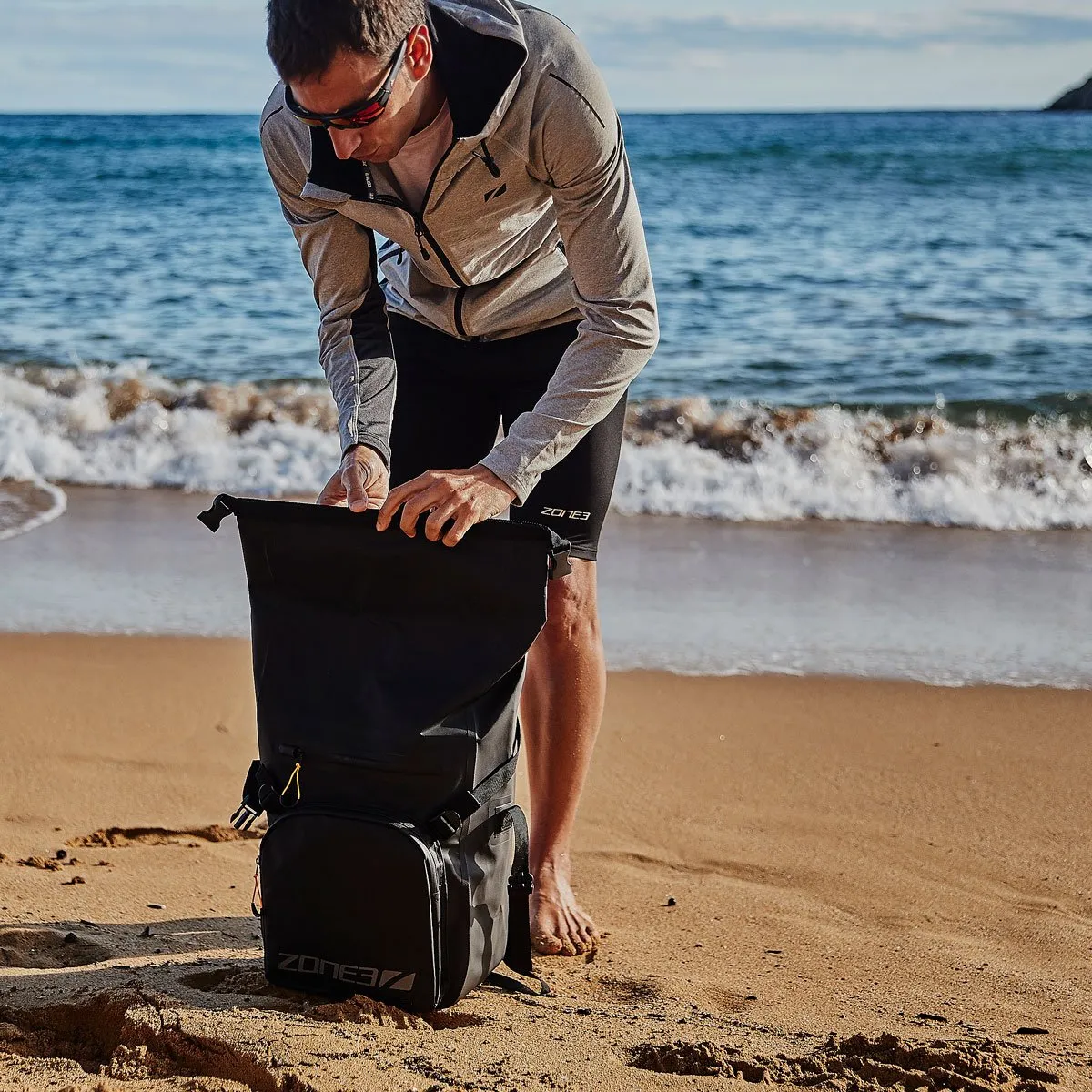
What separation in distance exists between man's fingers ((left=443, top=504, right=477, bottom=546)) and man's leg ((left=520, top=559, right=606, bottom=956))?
20.4 inches

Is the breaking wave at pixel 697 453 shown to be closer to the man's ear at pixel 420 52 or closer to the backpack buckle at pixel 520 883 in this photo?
the backpack buckle at pixel 520 883

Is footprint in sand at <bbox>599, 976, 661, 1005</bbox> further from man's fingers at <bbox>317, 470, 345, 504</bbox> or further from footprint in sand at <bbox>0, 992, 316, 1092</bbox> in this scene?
man's fingers at <bbox>317, 470, 345, 504</bbox>

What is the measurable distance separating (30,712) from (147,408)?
391 centimetres

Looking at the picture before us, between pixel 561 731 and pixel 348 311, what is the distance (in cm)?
87

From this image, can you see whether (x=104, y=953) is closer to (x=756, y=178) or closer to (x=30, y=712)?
(x=30, y=712)

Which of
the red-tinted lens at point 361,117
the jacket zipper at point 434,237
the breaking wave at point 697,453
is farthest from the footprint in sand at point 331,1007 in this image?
the breaking wave at point 697,453

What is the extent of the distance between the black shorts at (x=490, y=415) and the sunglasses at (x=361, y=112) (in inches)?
24.8

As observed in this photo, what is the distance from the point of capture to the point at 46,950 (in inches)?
88.4

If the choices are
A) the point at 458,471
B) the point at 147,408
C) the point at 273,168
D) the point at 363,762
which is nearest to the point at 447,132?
the point at 273,168

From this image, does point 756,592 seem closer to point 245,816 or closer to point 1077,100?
point 245,816

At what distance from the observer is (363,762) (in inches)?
76.3

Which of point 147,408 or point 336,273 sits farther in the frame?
point 147,408

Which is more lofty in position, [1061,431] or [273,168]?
[273,168]

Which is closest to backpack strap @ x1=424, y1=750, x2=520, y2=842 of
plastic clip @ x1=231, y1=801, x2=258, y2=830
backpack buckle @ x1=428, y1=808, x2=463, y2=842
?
backpack buckle @ x1=428, y1=808, x2=463, y2=842
